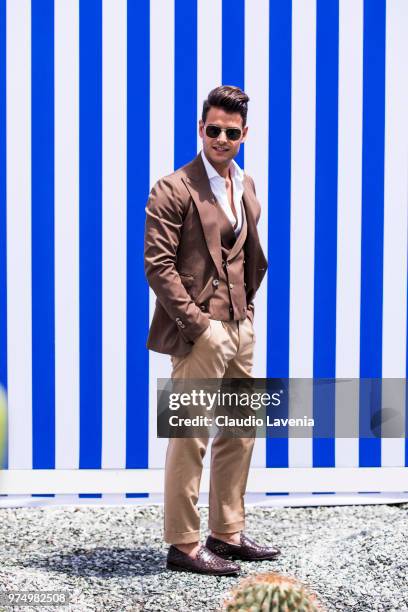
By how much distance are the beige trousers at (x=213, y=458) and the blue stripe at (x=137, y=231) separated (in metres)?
0.85

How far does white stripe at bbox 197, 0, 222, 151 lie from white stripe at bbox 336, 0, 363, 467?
0.50 m

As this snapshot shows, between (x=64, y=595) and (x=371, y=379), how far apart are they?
176 centimetres

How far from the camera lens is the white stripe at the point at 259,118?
3666 millimetres

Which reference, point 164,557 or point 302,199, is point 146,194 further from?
point 164,557

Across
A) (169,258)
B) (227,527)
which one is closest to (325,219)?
(169,258)

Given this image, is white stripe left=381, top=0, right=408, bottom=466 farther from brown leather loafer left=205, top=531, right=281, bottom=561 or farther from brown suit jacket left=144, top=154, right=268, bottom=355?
brown suit jacket left=144, top=154, right=268, bottom=355

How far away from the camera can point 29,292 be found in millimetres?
3713

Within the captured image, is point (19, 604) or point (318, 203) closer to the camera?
point (19, 604)

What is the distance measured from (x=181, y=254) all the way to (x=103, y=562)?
3.56ft

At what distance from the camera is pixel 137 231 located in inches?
146

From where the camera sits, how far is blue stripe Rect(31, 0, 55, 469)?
3637 mm

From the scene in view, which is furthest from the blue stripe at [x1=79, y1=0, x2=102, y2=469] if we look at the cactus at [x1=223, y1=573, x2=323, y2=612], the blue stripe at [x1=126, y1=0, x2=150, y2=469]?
the cactus at [x1=223, y1=573, x2=323, y2=612]

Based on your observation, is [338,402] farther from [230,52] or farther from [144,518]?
[230,52]

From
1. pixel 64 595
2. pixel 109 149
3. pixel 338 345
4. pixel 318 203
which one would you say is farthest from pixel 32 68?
pixel 64 595
